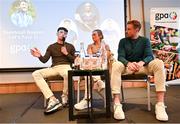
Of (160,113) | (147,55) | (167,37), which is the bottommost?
(160,113)

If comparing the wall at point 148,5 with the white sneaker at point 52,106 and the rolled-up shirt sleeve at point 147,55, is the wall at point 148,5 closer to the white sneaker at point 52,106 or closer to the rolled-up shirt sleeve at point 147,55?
Result: the rolled-up shirt sleeve at point 147,55

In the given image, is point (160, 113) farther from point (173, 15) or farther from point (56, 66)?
point (173, 15)

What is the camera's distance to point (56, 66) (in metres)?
3.35

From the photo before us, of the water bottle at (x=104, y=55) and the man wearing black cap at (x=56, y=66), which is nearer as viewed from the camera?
the water bottle at (x=104, y=55)

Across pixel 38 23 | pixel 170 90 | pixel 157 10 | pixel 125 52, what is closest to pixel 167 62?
pixel 170 90

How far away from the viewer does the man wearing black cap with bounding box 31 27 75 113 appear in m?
3.08

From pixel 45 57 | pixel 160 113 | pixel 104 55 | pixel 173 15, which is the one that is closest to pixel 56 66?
pixel 45 57

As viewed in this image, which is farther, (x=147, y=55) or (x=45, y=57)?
(x=45, y=57)

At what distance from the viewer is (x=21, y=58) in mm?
4535

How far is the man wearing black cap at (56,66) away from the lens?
3084 millimetres

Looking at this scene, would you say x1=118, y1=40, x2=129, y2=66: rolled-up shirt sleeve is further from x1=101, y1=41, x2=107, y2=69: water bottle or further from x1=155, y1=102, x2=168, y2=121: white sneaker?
x1=155, y1=102, x2=168, y2=121: white sneaker

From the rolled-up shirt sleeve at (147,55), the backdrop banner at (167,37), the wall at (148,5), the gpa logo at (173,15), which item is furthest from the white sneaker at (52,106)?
the gpa logo at (173,15)

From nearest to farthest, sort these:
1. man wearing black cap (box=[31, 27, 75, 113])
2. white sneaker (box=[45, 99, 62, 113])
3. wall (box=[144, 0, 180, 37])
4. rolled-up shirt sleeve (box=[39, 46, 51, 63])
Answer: white sneaker (box=[45, 99, 62, 113])
man wearing black cap (box=[31, 27, 75, 113])
rolled-up shirt sleeve (box=[39, 46, 51, 63])
wall (box=[144, 0, 180, 37])

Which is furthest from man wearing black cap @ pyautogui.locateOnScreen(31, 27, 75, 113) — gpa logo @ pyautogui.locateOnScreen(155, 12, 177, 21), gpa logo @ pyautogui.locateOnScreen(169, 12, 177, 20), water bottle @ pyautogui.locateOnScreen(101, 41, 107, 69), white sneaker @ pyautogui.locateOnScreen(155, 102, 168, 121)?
gpa logo @ pyautogui.locateOnScreen(169, 12, 177, 20)
